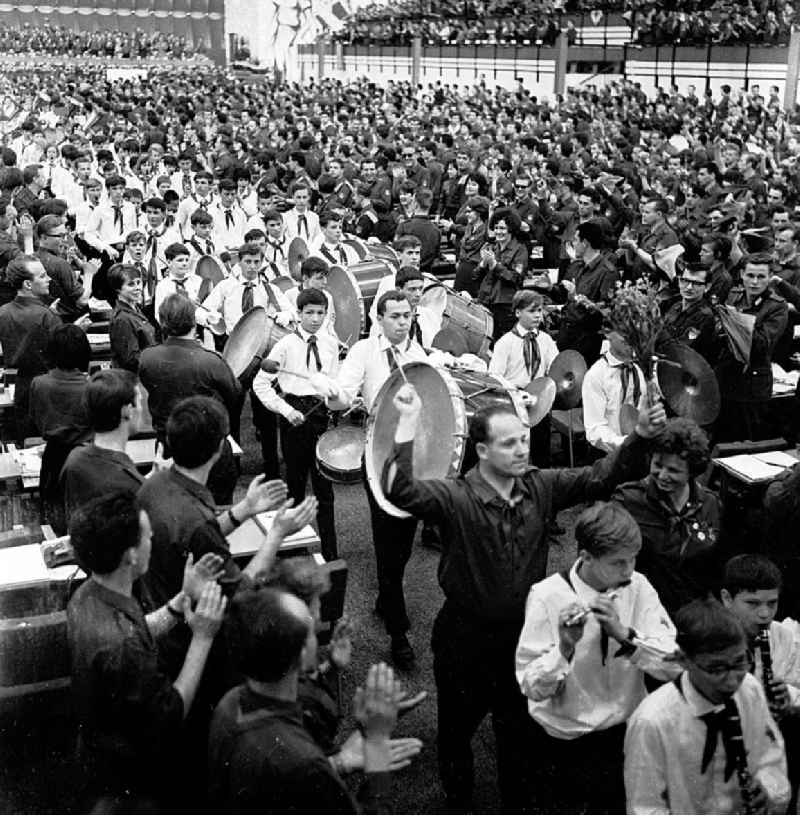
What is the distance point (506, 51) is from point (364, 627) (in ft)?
98.2

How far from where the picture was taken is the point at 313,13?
4366 cm

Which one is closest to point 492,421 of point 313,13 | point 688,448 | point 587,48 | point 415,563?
point 688,448

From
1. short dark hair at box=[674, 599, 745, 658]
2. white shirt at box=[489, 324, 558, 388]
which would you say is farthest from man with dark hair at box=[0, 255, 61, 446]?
short dark hair at box=[674, 599, 745, 658]

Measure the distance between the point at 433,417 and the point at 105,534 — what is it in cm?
217

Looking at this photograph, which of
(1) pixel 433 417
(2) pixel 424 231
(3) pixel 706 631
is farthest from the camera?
(2) pixel 424 231

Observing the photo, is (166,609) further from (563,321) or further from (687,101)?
(687,101)

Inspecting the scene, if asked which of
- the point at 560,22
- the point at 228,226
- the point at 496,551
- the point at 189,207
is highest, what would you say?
the point at 560,22

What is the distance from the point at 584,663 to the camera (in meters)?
3.77

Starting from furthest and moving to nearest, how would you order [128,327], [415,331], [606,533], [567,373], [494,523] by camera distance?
1. [128,327]
2. [567,373]
3. [415,331]
4. [494,523]
5. [606,533]

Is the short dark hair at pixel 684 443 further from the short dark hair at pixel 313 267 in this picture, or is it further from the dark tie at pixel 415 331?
the short dark hair at pixel 313 267

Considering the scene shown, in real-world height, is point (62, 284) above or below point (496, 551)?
above

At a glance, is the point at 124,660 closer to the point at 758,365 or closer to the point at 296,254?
the point at 758,365

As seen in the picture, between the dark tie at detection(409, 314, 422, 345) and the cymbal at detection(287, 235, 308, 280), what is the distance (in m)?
3.75

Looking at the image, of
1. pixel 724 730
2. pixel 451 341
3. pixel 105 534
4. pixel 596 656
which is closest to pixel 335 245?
pixel 451 341
